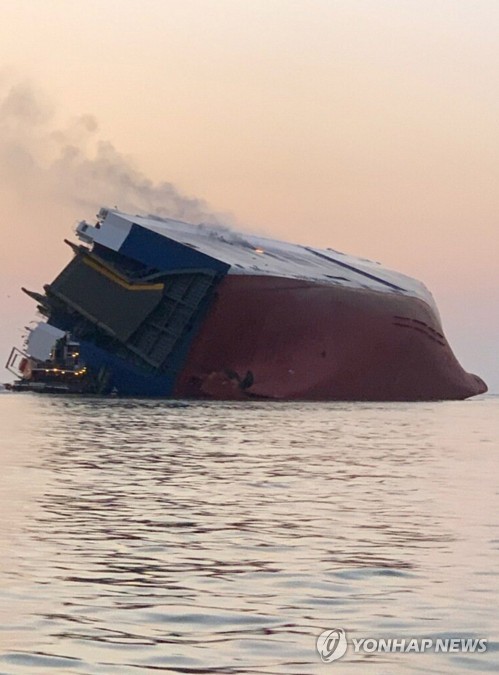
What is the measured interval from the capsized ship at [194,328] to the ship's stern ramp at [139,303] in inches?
1.8

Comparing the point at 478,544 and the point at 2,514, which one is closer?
the point at 478,544

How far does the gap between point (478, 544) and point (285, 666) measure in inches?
308

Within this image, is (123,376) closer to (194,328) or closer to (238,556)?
(194,328)

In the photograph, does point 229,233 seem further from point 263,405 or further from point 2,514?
point 2,514

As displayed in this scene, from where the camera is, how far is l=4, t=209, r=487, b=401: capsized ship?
67750 mm

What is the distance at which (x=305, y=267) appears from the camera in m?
85.2

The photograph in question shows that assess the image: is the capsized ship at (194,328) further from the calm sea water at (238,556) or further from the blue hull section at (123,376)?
the calm sea water at (238,556)

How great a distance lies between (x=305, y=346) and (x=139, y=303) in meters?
10.8

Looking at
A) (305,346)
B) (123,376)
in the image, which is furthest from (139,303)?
(305,346)

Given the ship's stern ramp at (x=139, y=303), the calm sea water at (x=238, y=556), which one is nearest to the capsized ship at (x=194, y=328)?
the ship's stern ramp at (x=139, y=303)

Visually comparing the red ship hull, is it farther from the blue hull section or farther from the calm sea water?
the calm sea water

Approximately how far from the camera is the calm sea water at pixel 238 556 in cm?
1262

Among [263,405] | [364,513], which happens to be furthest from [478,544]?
[263,405]

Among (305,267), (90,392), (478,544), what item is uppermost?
(305,267)
